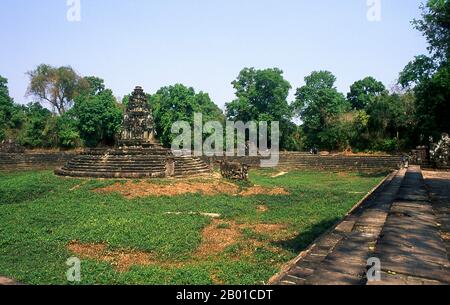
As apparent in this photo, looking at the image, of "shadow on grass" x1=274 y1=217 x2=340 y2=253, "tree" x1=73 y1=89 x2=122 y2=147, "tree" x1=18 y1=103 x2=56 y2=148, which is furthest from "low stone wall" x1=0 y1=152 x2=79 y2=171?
"shadow on grass" x1=274 y1=217 x2=340 y2=253

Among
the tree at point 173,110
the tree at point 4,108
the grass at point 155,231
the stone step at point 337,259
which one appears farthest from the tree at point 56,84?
the stone step at point 337,259

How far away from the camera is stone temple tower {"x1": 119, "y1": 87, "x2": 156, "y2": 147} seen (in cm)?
2294

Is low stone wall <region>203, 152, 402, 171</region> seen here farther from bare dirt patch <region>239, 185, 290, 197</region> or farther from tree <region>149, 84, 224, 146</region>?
bare dirt patch <region>239, 185, 290, 197</region>

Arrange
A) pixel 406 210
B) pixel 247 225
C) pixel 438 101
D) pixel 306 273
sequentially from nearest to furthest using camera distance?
pixel 306 273 → pixel 406 210 → pixel 247 225 → pixel 438 101

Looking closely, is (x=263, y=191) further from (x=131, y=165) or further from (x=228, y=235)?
(x=228, y=235)

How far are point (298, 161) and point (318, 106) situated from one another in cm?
1283

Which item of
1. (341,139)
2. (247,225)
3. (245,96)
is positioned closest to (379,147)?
(341,139)

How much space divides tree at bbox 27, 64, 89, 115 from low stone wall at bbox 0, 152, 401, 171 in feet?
63.2

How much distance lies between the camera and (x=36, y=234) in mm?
7996

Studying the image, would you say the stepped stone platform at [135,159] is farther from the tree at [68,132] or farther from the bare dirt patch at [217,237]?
the tree at [68,132]

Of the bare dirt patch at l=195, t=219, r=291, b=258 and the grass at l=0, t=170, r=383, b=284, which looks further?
the bare dirt patch at l=195, t=219, r=291, b=258

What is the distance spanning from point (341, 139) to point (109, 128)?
2615 cm
